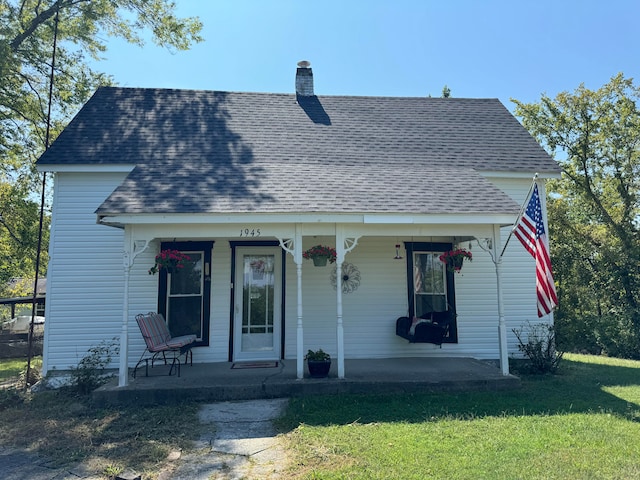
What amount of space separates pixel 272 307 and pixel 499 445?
490 centimetres

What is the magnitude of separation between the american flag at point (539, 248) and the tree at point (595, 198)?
8423 millimetres

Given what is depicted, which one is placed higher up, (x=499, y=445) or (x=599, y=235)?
(x=599, y=235)

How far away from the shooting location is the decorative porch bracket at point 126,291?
6.11m

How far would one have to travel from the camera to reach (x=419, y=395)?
602cm

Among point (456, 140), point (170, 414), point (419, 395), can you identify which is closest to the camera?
point (170, 414)

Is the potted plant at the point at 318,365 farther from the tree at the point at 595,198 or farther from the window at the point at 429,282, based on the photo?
the tree at the point at 595,198

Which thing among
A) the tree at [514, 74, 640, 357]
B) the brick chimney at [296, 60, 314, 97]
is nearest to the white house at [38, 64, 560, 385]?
the brick chimney at [296, 60, 314, 97]

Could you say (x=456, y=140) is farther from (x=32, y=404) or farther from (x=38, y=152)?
(x=38, y=152)

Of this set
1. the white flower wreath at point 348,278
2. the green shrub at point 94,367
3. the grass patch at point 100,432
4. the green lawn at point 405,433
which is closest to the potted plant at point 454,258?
the white flower wreath at point 348,278

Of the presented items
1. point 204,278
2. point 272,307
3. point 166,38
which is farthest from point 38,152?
point 272,307

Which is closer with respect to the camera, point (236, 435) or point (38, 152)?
point (236, 435)

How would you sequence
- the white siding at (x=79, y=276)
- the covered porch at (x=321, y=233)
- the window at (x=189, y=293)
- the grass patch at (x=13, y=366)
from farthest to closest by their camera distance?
the grass patch at (x=13, y=366) < the window at (x=189, y=293) < the white siding at (x=79, y=276) < the covered porch at (x=321, y=233)

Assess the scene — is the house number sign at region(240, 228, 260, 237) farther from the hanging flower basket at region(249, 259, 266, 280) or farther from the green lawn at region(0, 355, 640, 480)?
the green lawn at region(0, 355, 640, 480)

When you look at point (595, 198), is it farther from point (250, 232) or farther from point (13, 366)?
point (13, 366)
